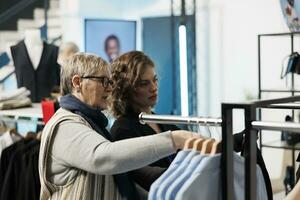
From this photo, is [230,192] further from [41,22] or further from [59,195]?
[41,22]

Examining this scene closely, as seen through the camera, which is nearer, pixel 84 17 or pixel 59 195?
pixel 59 195

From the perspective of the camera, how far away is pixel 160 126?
6.71 feet

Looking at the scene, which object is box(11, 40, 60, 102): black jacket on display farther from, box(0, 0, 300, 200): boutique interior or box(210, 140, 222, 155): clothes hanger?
box(210, 140, 222, 155): clothes hanger

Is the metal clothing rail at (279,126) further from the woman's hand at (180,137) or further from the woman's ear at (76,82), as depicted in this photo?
the woman's ear at (76,82)

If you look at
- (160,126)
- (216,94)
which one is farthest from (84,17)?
(160,126)

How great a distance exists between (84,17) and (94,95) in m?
4.07

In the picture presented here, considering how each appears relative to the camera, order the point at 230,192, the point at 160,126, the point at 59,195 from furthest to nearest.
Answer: the point at 160,126 → the point at 59,195 → the point at 230,192

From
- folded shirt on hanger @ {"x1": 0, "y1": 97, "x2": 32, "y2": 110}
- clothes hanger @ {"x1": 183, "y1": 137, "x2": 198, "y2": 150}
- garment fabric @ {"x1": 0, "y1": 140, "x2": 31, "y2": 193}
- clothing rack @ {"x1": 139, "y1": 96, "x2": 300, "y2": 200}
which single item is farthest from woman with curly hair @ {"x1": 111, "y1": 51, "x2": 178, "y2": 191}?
folded shirt on hanger @ {"x1": 0, "y1": 97, "x2": 32, "y2": 110}

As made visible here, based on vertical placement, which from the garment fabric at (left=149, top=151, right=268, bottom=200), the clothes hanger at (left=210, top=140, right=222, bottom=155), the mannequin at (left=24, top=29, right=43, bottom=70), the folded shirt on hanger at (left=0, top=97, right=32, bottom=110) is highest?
the mannequin at (left=24, top=29, right=43, bottom=70)

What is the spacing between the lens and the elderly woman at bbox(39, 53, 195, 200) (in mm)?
1407

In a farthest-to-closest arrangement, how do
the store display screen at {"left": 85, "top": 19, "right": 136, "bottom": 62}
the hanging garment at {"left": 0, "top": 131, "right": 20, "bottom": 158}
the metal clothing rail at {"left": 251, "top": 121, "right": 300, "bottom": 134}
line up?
the store display screen at {"left": 85, "top": 19, "right": 136, "bottom": 62}
the hanging garment at {"left": 0, "top": 131, "right": 20, "bottom": 158}
the metal clothing rail at {"left": 251, "top": 121, "right": 300, "bottom": 134}

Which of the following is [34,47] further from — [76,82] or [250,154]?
[250,154]

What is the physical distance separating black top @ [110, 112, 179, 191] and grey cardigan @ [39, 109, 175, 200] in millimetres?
110

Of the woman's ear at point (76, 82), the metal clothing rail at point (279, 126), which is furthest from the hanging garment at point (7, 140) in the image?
the metal clothing rail at point (279, 126)
